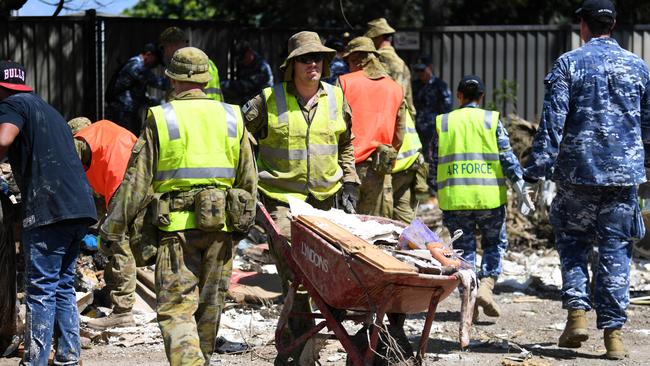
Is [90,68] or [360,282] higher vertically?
[90,68]

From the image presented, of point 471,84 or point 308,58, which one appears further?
point 471,84

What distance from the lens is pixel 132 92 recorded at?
12.4m

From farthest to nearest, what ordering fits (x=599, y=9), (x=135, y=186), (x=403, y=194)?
(x=403, y=194), (x=599, y=9), (x=135, y=186)

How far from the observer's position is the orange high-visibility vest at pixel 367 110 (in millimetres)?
9414

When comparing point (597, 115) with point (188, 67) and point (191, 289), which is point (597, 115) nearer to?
point (188, 67)

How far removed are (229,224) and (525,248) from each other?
6.57 meters

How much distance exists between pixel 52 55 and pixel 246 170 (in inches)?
272

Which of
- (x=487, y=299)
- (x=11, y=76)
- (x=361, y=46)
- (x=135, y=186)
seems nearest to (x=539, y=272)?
(x=487, y=299)

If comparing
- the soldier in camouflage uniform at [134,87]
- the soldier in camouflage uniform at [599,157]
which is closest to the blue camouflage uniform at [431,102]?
the soldier in camouflage uniform at [134,87]

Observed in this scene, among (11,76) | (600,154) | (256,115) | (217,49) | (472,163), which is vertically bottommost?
(472,163)

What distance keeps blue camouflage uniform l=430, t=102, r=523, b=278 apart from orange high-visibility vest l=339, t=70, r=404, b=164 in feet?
2.21

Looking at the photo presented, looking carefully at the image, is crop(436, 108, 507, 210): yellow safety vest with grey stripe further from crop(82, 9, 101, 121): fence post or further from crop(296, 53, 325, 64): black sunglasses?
crop(82, 9, 101, 121): fence post

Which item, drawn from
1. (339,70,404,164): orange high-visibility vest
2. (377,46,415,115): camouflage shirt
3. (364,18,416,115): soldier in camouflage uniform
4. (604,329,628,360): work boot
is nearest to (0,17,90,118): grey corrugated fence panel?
(364,18,416,115): soldier in camouflage uniform

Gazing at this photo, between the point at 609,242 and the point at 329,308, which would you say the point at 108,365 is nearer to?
the point at 329,308
